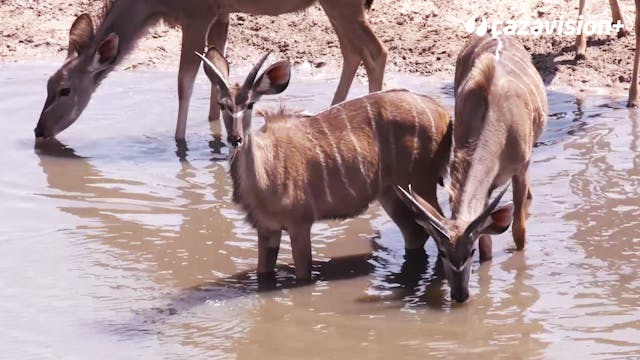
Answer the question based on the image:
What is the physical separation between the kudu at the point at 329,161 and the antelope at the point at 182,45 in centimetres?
235

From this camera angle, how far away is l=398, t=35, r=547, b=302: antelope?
5.18 metres

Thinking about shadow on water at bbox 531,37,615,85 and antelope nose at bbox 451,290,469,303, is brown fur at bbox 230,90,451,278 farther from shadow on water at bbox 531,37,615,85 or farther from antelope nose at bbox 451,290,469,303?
shadow on water at bbox 531,37,615,85

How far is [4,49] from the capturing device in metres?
9.95

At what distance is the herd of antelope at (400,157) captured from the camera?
17.6 ft

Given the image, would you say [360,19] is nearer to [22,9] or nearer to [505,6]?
[505,6]

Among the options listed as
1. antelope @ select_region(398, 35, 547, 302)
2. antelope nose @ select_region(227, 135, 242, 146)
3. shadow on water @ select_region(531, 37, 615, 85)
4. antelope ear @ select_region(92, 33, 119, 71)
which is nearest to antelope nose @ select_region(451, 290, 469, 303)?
antelope @ select_region(398, 35, 547, 302)

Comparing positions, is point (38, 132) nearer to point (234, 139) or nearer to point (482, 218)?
point (234, 139)

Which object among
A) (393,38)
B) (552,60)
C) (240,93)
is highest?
(240,93)

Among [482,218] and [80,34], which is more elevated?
[80,34]

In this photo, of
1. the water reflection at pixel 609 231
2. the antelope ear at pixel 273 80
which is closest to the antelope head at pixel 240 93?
the antelope ear at pixel 273 80

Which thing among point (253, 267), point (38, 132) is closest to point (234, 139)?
point (253, 267)

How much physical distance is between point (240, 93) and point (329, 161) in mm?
581

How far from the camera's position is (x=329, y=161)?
5785 millimetres

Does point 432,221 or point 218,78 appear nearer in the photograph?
point 432,221
